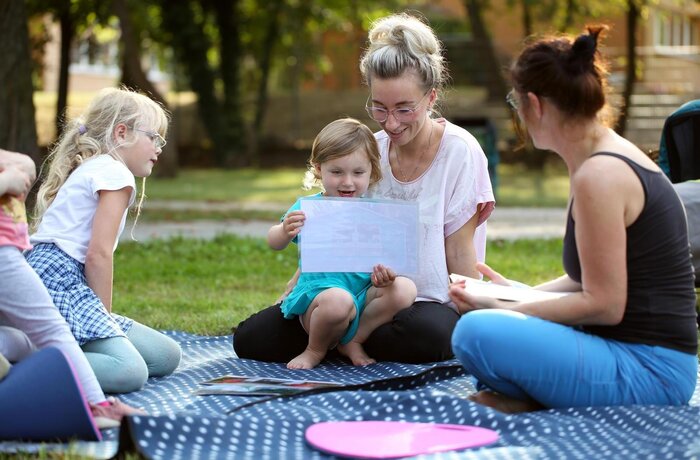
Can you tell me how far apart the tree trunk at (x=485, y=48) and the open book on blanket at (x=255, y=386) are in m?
21.0

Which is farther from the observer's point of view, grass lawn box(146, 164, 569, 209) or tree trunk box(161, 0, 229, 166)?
tree trunk box(161, 0, 229, 166)

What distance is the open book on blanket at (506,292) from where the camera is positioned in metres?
3.75

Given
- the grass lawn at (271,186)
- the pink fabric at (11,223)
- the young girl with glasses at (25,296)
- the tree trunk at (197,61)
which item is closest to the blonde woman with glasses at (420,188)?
the young girl with glasses at (25,296)

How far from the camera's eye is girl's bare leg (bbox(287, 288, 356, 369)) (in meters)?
4.58

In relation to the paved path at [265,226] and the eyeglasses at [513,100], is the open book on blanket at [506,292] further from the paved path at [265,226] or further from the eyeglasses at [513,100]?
the paved path at [265,226]

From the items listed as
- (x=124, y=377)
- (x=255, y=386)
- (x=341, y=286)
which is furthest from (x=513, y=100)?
(x=124, y=377)

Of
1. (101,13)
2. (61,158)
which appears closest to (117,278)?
(61,158)

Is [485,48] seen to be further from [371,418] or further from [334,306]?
[371,418]

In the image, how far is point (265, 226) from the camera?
1198 centimetres

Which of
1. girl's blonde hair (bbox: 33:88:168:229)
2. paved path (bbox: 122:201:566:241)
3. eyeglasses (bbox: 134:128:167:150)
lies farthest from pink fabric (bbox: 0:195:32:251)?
paved path (bbox: 122:201:566:241)

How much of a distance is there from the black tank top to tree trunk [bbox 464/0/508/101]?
69.9 feet

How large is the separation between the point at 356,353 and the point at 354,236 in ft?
1.96

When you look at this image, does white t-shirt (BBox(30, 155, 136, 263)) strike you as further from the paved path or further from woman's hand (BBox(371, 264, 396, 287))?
the paved path

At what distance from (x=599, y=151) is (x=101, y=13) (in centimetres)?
2138
